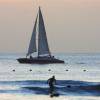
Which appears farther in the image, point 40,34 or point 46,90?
point 40,34

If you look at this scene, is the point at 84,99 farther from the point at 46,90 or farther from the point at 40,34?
the point at 40,34

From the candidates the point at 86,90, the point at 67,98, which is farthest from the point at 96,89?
the point at 67,98

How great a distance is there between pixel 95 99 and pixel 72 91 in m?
9.06

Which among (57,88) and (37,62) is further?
(37,62)

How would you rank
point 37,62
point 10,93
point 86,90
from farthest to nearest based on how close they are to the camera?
point 37,62 < point 86,90 < point 10,93

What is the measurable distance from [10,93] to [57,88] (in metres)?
8.27

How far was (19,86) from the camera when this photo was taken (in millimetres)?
81125

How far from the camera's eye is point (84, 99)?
213ft

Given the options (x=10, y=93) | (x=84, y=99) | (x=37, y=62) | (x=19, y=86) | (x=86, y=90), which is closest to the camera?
(x=84, y=99)

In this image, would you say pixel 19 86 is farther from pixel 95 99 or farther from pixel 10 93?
pixel 95 99

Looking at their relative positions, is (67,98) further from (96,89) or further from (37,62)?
(37,62)

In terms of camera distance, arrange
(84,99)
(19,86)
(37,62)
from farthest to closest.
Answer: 1. (37,62)
2. (19,86)
3. (84,99)

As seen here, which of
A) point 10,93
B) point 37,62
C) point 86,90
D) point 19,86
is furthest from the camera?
point 37,62

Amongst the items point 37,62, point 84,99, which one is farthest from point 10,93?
point 37,62
